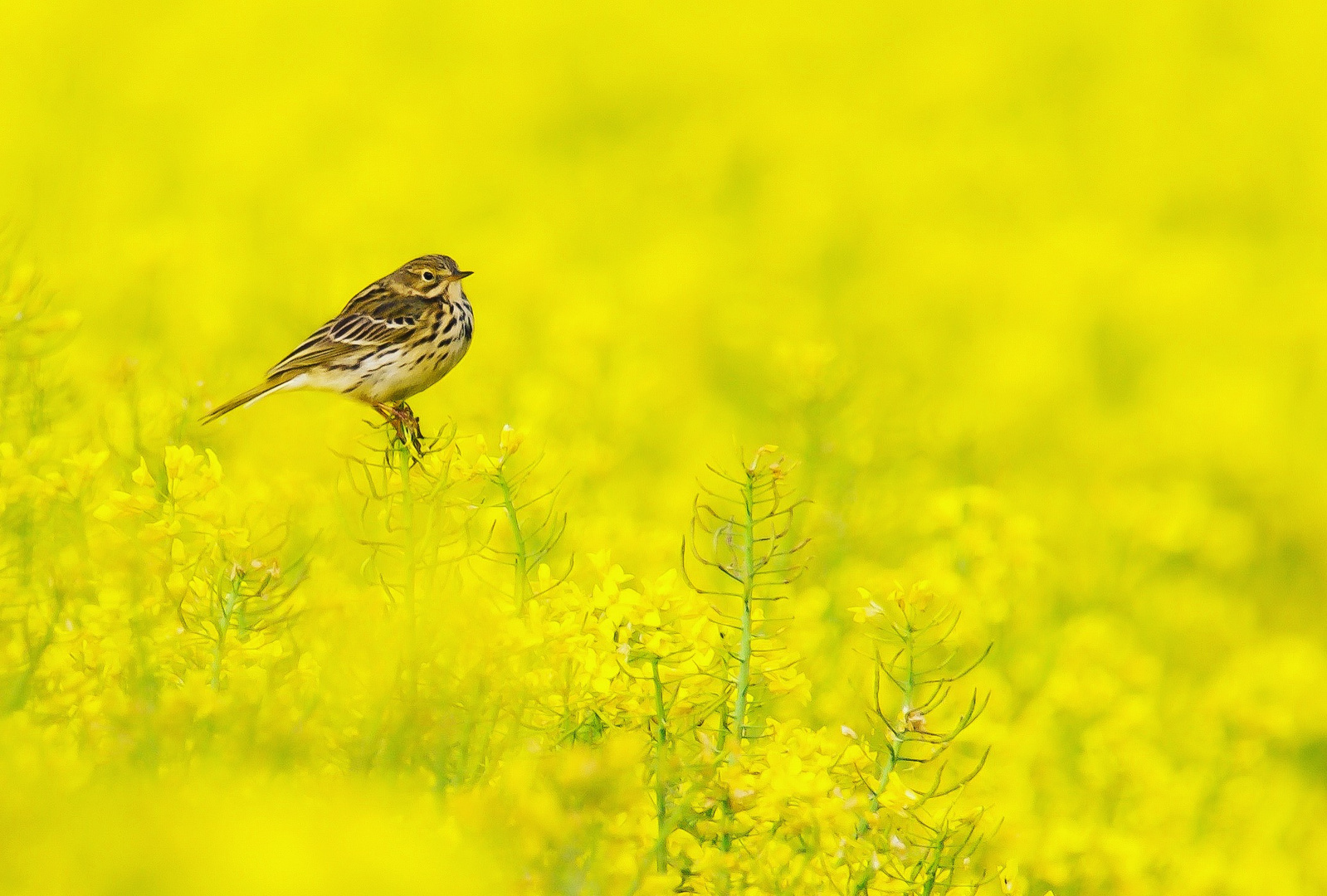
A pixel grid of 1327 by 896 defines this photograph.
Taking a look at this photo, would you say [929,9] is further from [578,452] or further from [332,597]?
[332,597]

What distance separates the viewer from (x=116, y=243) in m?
9.17

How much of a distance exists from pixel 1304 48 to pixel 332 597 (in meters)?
20.7

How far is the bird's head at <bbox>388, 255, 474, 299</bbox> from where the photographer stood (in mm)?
5367

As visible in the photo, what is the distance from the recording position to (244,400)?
5.08 meters

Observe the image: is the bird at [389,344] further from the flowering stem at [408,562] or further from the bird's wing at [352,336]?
the flowering stem at [408,562]

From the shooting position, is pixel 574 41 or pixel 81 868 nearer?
pixel 81 868

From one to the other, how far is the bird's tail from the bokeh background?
76mm

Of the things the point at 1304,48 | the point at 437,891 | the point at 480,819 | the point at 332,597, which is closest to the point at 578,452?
the point at 332,597

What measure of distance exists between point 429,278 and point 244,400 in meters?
0.78

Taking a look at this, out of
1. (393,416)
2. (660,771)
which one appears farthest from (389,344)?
(660,771)

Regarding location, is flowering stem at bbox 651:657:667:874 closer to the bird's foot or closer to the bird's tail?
Answer: the bird's foot

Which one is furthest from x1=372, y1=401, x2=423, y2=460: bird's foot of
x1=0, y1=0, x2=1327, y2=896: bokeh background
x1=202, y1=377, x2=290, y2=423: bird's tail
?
x1=202, y1=377, x2=290, y2=423: bird's tail

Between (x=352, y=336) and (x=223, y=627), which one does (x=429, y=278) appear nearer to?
(x=352, y=336)

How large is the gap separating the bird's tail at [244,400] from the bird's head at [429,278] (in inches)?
20.0
